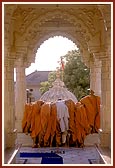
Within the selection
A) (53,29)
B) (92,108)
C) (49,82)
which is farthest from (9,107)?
(49,82)

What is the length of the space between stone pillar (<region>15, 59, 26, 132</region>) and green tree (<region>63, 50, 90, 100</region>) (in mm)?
14456

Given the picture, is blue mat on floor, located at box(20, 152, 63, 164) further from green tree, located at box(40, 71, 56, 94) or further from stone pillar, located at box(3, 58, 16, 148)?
green tree, located at box(40, 71, 56, 94)

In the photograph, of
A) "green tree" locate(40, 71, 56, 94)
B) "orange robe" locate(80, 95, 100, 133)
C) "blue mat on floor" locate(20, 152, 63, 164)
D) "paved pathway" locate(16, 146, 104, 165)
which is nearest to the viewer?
"paved pathway" locate(16, 146, 104, 165)

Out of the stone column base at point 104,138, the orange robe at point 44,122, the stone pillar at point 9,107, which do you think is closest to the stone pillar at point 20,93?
the orange robe at point 44,122

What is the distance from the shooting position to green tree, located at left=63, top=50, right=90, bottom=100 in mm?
31045

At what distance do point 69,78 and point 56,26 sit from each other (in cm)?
1616

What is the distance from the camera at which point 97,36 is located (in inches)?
471

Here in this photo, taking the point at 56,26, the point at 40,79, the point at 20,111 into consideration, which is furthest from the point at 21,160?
the point at 40,79

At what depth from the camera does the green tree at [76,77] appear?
102ft

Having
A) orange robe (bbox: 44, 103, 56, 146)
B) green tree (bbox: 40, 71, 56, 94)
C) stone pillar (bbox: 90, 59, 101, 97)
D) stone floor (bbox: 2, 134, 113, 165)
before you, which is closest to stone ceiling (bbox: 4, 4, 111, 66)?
orange robe (bbox: 44, 103, 56, 146)

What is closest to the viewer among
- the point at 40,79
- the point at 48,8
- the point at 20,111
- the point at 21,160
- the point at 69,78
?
the point at 21,160

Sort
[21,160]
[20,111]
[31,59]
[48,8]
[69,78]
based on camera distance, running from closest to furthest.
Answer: [21,160], [48,8], [20,111], [31,59], [69,78]

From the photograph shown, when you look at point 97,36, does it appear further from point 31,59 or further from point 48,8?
point 31,59

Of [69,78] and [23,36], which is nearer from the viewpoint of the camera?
[23,36]
